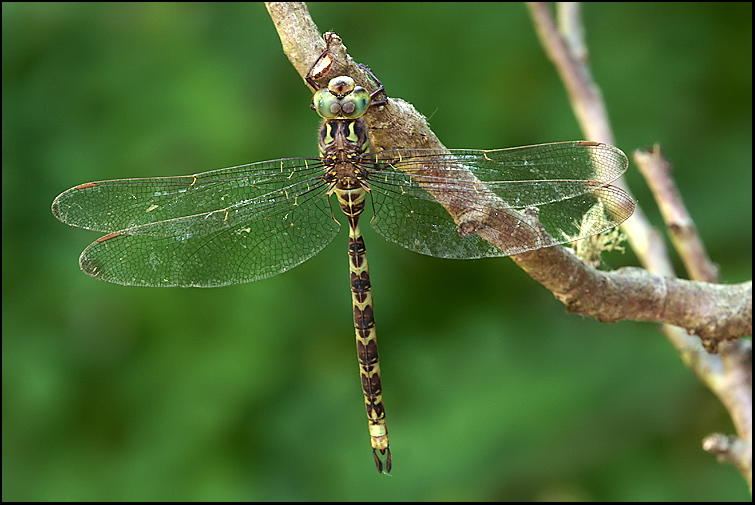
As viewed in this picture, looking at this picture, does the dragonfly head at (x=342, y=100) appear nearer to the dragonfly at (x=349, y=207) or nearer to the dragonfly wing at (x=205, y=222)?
the dragonfly at (x=349, y=207)

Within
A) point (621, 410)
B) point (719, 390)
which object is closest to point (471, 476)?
point (621, 410)

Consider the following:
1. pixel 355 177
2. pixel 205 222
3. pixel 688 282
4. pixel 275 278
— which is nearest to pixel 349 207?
pixel 355 177

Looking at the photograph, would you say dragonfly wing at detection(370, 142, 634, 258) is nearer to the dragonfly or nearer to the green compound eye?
the dragonfly

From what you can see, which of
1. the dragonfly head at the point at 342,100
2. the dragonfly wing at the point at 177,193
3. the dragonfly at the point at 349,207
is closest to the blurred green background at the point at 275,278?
the dragonfly at the point at 349,207

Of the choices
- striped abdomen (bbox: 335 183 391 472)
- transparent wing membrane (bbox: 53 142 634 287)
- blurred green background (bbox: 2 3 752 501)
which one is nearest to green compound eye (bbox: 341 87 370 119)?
transparent wing membrane (bbox: 53 142 634 287)

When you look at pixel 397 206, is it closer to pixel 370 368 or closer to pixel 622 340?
pixel 370 368

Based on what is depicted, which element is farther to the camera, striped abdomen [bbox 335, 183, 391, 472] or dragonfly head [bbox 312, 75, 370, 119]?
striped abdomen [bbox 335, 183, 391, 472]
